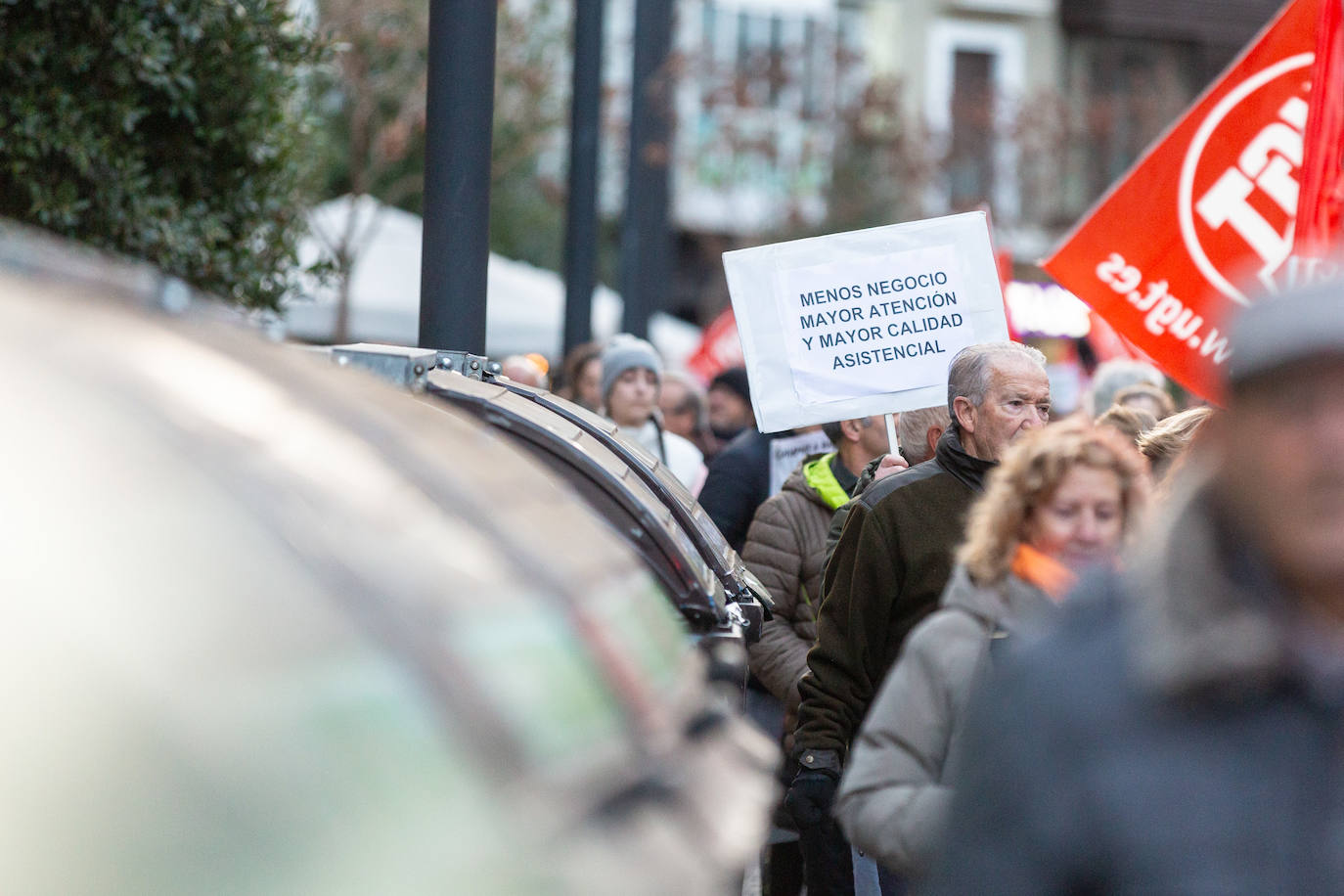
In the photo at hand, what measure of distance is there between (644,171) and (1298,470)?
526 inches

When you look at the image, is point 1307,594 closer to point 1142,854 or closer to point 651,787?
point 1142,854

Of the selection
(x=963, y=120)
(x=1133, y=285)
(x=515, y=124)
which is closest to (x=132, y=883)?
(x=1133, y=285)

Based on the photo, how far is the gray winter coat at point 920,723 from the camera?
305 centimetres

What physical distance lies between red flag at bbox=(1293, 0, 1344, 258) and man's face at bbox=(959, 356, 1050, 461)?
191 cm

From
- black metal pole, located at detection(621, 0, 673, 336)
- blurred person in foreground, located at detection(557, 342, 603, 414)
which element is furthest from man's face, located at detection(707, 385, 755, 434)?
black metal pole, located at detection(621, 0, 673, 336)

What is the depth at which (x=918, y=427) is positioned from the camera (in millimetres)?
6031

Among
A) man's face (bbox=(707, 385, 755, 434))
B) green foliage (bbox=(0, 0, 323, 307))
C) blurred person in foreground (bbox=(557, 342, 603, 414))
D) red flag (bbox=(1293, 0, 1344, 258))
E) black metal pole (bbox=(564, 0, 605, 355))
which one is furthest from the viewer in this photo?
black metal pole (bbox=(564, 0, 605, 355))

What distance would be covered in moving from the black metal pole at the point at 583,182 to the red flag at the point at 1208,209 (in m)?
5.25

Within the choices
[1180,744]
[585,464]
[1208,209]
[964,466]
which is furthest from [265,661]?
[1208,209]

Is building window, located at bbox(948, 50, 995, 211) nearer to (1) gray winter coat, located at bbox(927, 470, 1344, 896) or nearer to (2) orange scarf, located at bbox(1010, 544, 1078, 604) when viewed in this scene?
(2) orange scarf, located at bbox(1010, 544, 1078, 604)

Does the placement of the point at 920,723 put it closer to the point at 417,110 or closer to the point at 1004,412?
the point at 1004,412

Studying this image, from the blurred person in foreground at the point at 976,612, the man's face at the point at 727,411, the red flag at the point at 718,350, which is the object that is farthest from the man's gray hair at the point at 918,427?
the red flag at the point at 718,350

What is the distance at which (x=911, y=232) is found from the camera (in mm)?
6238

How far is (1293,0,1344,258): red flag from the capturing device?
20.7 ft
